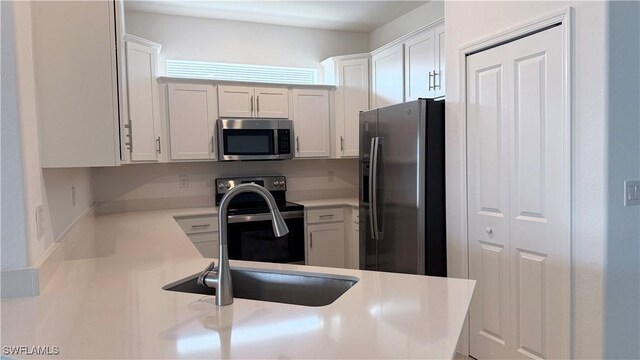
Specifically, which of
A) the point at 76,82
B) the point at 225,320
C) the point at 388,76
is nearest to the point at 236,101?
the point at 388,76

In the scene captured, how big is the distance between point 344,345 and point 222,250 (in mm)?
484

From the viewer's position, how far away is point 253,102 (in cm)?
388

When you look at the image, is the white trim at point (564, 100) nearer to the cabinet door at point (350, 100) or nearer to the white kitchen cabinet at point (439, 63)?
the white kitchen cabinet at point (439, 63)

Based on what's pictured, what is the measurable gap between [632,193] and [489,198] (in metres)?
0.67

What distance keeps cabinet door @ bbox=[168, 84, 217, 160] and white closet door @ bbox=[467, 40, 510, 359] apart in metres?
2.28

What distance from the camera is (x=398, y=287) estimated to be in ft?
4.39

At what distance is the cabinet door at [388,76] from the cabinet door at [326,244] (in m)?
1.28

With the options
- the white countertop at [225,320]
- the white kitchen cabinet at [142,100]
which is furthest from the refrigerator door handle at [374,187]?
the white kitchen cabinet at [142,100]

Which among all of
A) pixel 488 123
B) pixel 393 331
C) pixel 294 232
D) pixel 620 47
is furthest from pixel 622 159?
pixel 294 232

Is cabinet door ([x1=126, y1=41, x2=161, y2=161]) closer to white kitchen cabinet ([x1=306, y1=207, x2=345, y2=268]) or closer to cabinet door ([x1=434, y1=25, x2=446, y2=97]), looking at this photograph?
white kitchen cabinet ([x1=306, y1=207, x2=345, y2=268])

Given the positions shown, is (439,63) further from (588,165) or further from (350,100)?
(588,165)

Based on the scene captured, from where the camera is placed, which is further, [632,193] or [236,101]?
[236,101]

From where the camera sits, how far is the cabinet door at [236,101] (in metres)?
3.78

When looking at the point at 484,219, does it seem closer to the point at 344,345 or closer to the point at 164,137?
the point at 344,345
